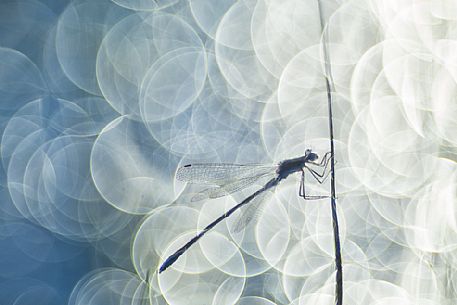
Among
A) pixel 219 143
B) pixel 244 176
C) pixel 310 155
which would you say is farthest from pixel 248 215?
pixel 219 143

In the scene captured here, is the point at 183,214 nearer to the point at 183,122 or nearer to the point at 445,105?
the point at 183,122

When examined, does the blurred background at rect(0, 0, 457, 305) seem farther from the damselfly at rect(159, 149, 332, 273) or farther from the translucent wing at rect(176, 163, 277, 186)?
the translucent wing at rect(176, 163, 277, 186)

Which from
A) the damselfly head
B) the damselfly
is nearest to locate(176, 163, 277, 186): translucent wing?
the damselfly

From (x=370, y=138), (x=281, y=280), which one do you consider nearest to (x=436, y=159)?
(x=370, y=138)

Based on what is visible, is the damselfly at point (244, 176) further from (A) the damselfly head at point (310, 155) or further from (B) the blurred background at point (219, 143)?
(B) the blurred background at point (219, 143)

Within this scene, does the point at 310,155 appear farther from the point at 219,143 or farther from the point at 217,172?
the point at 219,143

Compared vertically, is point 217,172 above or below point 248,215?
above
